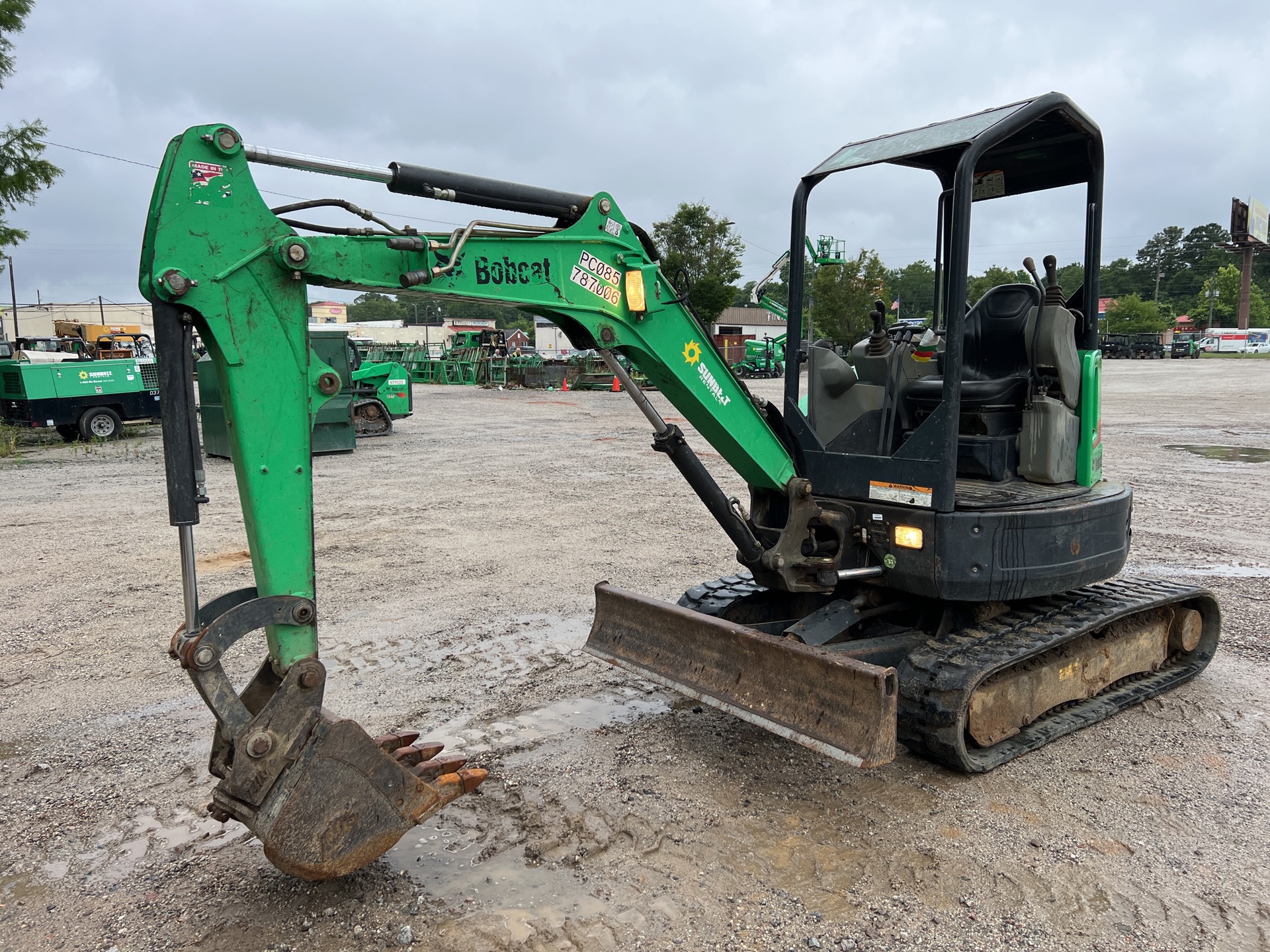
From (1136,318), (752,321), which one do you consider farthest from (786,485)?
(752,321)

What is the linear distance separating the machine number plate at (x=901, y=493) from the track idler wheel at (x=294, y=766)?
2.29 metres

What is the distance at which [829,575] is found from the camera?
425cm

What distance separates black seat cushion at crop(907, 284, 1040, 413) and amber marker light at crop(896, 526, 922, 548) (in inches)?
31.0

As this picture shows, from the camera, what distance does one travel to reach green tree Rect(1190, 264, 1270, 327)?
257ft

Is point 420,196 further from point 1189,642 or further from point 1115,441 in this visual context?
point 1115,441

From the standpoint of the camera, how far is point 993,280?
17.2 ft

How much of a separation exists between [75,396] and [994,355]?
1749 centimetres

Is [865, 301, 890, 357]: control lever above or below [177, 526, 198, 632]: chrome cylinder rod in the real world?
above

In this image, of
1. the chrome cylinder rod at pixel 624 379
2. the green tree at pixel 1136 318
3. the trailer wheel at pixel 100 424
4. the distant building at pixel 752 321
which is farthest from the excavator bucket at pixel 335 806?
the distant building at pixel 752 321

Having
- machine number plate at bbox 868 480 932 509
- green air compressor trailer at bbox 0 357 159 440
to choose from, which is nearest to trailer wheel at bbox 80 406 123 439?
green air compressor trailer at bbox 0 357 159 440

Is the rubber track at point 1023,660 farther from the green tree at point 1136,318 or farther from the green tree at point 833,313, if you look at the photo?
the green tree at point 1136,318

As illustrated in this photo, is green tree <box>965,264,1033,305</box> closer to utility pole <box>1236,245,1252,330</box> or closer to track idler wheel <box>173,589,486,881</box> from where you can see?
track idler wheel <box>173,589,486,881</box>

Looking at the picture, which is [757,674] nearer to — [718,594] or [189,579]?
[718,594]

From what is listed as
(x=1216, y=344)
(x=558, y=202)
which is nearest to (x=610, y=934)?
(x=558, y=202)
